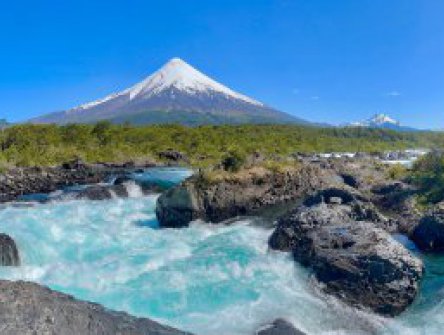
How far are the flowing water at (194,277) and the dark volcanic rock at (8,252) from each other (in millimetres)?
359

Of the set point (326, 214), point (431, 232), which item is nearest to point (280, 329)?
point (326, 214)

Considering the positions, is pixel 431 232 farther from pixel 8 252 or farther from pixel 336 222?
pixel 8 252

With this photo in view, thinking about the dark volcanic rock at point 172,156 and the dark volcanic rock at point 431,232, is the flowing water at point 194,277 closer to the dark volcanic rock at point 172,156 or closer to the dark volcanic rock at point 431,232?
the dark volcanic rock at point 431,232

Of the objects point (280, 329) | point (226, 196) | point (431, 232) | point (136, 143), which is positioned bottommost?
point (280, 329)

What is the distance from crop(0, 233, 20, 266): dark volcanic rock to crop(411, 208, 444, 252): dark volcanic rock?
11805mm

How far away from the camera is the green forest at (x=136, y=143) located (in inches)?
1831

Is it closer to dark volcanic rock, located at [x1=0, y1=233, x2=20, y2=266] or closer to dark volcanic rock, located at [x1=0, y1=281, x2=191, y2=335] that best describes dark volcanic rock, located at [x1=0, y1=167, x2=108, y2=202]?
dark volcanic rock, located at [x1=0, y1=233, x2=20, y2=266]

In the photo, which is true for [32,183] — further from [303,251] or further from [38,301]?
[38,301]

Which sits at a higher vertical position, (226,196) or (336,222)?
(226,196)

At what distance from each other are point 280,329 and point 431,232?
8.12 meters

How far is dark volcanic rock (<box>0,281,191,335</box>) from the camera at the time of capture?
6238 millimetres

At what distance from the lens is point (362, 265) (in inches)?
460

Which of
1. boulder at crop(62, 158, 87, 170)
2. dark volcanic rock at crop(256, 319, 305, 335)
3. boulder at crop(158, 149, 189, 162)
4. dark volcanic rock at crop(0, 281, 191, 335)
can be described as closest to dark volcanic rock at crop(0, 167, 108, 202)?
boulder at crop(62, 158, 87, 170)

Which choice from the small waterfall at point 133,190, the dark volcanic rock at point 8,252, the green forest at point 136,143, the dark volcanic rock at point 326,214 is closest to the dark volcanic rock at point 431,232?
the dark volcanic rock at point 326,214
